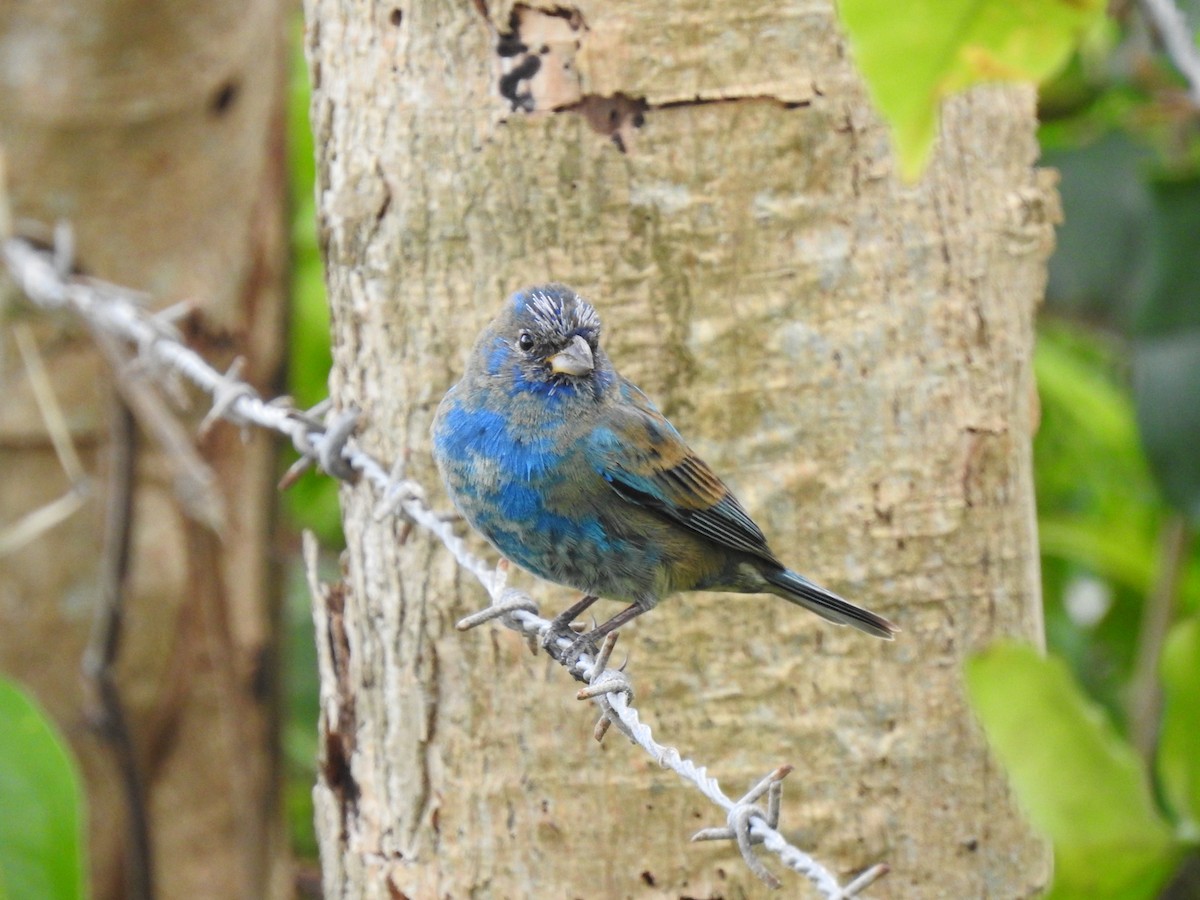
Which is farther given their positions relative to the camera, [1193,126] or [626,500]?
[1193,126]

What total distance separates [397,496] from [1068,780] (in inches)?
59.6

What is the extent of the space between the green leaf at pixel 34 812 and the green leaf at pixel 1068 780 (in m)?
2.15

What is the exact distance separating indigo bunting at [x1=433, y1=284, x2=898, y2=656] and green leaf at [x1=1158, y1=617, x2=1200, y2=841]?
37.5 inches

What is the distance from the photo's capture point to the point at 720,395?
221 centimetres

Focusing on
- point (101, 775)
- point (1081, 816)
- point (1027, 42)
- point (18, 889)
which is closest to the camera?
point (1027, 42)

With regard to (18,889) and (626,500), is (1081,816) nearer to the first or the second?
(626,500)

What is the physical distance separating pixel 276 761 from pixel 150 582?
0.63m

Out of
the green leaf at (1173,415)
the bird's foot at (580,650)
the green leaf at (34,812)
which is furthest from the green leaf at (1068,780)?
the green leaf at (1173,415)

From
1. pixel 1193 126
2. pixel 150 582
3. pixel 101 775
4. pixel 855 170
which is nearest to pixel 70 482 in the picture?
pixel 150 582

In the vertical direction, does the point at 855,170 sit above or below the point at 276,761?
above

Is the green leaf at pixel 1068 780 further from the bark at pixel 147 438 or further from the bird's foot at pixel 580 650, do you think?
the bark at pixel 147 438

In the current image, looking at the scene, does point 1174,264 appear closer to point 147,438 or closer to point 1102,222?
point 1102,222

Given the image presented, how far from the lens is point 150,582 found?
12.2 ft

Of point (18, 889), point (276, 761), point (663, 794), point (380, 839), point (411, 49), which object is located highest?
point (411, 49)
